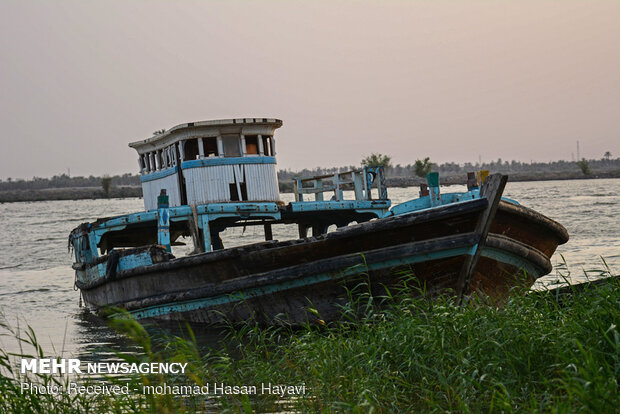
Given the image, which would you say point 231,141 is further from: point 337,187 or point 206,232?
point 337,187

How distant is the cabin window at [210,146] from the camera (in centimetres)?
1168

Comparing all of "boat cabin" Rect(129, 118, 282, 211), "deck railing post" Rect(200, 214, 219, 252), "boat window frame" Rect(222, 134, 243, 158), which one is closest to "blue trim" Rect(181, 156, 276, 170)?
"boat cabin" Rect(129, 118, 282, 211)

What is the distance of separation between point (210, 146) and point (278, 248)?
422 centimetres

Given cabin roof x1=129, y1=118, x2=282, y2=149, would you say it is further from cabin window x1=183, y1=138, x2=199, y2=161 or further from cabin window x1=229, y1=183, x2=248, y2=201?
cabin window x1=229, y1=183, x2=248, y2=201

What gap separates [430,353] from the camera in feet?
17.0

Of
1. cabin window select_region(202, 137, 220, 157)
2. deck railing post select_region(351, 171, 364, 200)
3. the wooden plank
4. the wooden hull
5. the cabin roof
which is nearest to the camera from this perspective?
the wooden plank

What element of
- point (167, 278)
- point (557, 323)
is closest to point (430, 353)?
point (557, 323)

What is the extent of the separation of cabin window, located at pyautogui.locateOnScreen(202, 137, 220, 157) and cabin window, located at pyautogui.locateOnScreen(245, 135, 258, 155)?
1.82ft

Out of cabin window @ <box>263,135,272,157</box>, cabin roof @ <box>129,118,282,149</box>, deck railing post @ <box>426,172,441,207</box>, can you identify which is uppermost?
cabin roof @ <box>129,118,282,149</box>

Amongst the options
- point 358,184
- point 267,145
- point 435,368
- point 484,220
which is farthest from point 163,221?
point 435,368

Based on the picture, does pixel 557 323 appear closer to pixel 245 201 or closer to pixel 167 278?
pixel 167 278

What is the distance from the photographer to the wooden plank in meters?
7.44

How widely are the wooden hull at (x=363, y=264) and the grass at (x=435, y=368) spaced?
1620 mm

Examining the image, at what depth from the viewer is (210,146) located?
11758 millimetres
